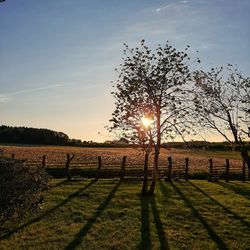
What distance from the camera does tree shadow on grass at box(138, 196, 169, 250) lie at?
60.7ft

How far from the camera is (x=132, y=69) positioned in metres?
31.0

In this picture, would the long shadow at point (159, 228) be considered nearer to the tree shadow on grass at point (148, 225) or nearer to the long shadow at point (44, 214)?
the tree shadow on grass at point (148, 225)

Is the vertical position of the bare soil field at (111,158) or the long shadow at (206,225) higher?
the bare soil field at (111,158)

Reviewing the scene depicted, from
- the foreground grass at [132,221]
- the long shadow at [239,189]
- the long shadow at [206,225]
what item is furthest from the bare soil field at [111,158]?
the long shadow at [239,189]

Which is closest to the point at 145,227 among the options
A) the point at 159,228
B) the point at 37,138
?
the point at 159,228

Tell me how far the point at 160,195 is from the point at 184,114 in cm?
621

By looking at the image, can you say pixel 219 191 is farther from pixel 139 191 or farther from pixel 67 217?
pixel 67 217

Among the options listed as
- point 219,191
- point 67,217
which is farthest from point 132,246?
point 219,191

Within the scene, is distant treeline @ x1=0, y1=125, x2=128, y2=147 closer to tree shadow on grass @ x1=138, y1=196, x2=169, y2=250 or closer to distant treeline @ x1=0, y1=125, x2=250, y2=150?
distant treeline @ x1=0, y1=125, x2=250, y2=150

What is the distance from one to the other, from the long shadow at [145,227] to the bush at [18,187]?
6.37 m

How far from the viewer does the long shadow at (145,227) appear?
60.3 feet

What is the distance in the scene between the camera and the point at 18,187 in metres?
12.4

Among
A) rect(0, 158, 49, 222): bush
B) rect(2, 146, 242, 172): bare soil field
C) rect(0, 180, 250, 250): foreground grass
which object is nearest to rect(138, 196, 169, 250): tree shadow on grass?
rect(0, 180, 250, 250): foreground grass

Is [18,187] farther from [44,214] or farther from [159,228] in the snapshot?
[44,214]
